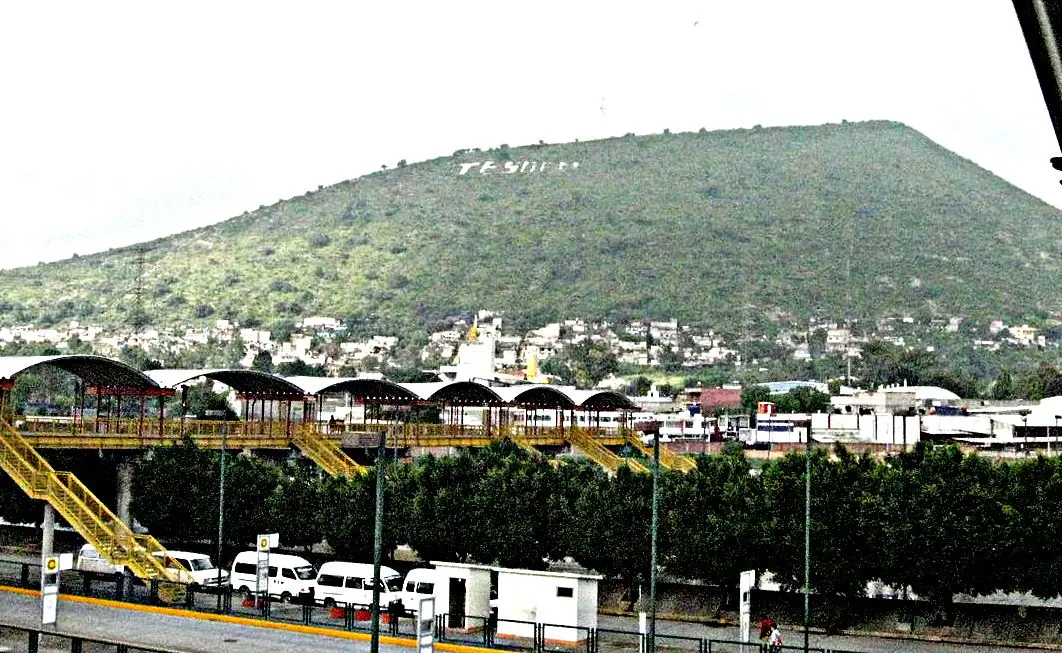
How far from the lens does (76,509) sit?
43438mm

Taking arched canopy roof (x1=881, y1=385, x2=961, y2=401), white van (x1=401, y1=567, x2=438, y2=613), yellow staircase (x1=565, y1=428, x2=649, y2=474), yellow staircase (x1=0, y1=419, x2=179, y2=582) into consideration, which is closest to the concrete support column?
yellow staircase (x1=0, y1=419, x2=179, y2=582)

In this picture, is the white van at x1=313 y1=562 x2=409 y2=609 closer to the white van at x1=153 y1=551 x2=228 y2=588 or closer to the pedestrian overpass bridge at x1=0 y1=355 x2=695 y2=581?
the white van at x1=153 y1=551 x2=228 y2=588

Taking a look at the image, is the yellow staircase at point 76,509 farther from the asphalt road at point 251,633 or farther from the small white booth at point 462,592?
the small white booth at point 462,592

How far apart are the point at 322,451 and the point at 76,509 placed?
731 inches

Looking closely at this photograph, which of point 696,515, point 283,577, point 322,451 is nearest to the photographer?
point 696,515

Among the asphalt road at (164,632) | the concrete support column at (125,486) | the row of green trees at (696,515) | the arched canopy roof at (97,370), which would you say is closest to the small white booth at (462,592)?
the asphalt road at (164,632)

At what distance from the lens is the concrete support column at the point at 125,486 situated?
5319 cm

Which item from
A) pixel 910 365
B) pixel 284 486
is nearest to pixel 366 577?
pixel 284 486

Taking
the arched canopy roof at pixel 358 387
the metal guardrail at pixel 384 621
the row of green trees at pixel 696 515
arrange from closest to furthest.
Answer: the metal guardrail at pixel 384 621
the row of green trees at pixel 696 515
the arched canopy roof at pixel 358 387

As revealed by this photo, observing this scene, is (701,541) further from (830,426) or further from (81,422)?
(830,426)

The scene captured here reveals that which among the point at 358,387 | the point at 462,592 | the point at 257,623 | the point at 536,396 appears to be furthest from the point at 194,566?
the point at 536,396

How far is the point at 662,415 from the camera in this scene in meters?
153

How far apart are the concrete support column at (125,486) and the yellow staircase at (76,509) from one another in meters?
8.63

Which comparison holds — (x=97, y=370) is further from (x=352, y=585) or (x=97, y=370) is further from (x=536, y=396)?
(x=536, y=396)
